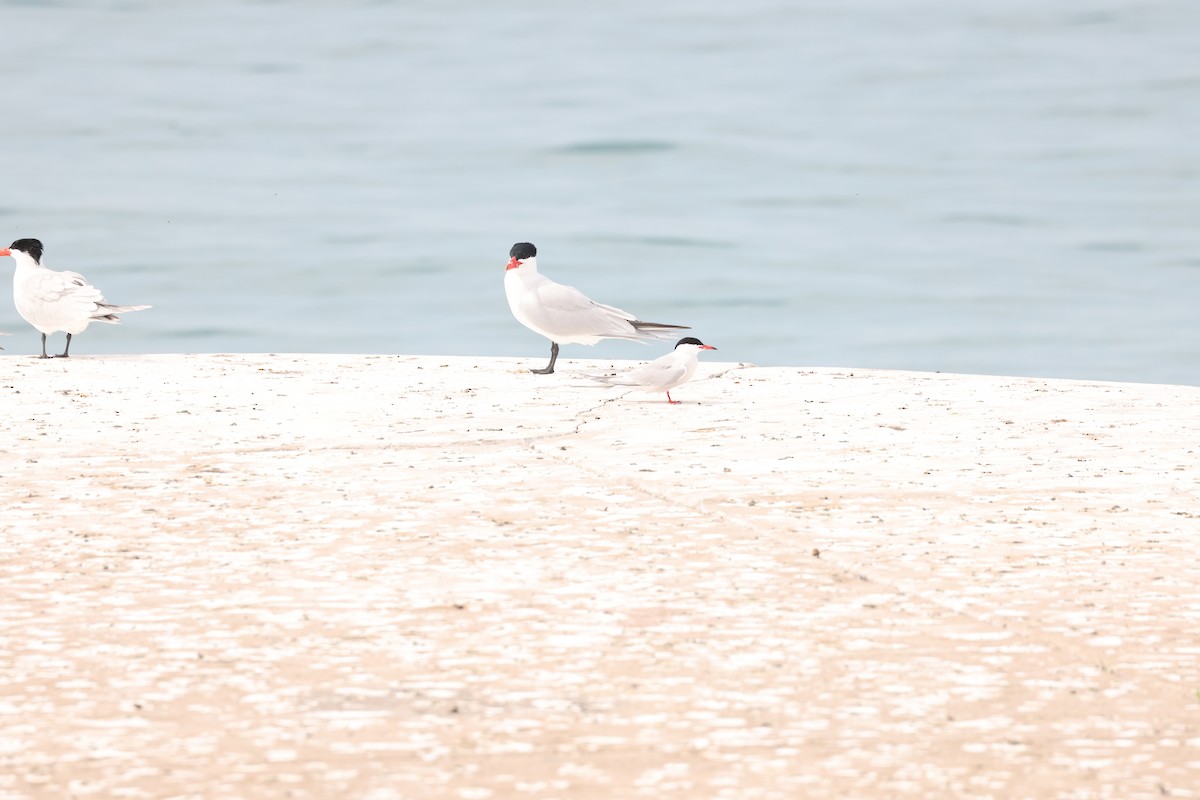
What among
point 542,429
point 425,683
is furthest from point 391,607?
point 542,429

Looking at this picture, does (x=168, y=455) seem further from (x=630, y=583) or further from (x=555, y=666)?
(x=555, y=666)

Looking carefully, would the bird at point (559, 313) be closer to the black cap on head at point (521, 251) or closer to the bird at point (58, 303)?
the black cap on head at point (521, 251)

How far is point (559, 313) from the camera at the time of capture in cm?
907

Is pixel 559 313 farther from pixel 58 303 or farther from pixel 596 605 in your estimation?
pixel 596 605

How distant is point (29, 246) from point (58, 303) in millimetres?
795

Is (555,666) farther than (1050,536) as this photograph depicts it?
No

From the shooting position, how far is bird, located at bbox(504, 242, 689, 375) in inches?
357

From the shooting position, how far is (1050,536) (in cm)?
506

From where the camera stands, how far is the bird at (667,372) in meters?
7.87

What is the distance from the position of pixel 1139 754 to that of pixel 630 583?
1.57 metres

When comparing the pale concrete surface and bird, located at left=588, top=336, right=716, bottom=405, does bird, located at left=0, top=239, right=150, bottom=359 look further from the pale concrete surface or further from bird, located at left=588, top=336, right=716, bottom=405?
bird, located at left=588, top=336, right=716, bottom=405

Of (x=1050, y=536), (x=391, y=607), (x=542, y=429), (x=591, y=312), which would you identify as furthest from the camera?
(x=591, y=312)

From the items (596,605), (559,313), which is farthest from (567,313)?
(596,605)

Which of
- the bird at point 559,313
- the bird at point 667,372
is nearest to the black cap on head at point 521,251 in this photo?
the bird at point 559,313
